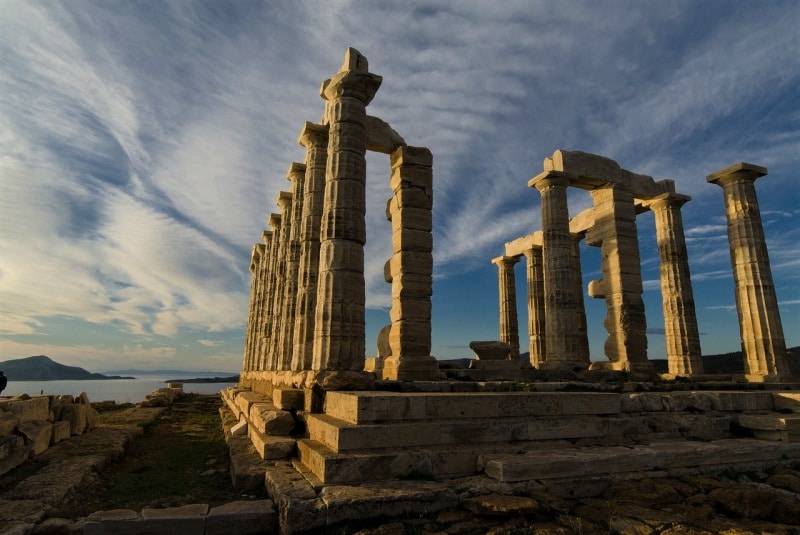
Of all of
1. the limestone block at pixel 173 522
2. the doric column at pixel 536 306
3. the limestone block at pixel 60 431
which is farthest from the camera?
the doric column at pixel 536 306

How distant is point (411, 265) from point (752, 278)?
15275 millimetres

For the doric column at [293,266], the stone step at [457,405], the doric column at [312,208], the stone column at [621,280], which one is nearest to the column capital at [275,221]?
the doric column at [293,266]

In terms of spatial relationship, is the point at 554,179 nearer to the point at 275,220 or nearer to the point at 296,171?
the point at 296,171

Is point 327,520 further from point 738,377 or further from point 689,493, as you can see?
point 738,377

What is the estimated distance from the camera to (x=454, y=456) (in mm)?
6953

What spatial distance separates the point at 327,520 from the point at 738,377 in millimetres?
19406

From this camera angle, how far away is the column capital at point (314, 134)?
52.7 feet

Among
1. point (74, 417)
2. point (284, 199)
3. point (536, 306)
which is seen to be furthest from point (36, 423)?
point (536, 306)

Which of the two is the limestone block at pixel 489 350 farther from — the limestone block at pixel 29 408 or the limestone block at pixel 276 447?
the limestone block at pixel 29 408

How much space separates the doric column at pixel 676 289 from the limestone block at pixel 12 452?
21626 mm

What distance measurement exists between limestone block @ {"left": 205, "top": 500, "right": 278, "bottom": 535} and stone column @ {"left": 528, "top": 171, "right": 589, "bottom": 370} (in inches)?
567

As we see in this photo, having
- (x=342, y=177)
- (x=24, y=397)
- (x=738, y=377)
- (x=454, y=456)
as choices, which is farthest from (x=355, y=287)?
(x=738, y=377)

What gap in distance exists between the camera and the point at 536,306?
25875 millimetres

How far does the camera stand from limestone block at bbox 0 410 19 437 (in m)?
8.84
